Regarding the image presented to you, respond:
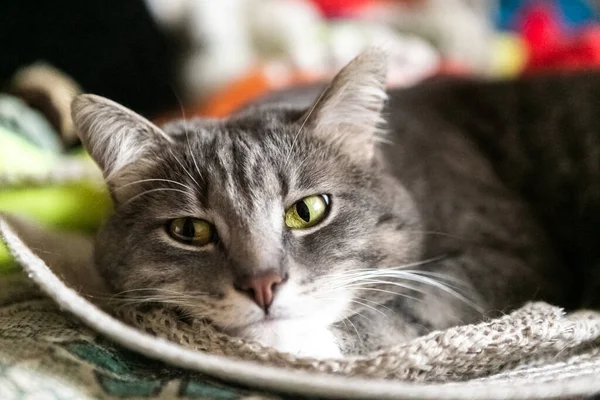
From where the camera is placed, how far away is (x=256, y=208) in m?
0.96

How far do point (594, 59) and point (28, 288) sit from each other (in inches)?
68.5

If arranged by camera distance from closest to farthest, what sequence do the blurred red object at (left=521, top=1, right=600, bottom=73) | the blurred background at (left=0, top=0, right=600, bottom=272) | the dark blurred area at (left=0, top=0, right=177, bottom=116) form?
1. the blurred background at (left=0, top=0, right=600, bottom=272)
2. the dark blurred area at (left=0, top=0, right=177, bottom=116)
3. the blurred red object at (left=521, top=1, right=600, bottom=73)

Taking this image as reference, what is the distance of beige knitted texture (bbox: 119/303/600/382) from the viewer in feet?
2.68

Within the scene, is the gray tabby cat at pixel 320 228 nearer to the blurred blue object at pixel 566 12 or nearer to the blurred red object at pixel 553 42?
the blurred red object at pixel 553 42

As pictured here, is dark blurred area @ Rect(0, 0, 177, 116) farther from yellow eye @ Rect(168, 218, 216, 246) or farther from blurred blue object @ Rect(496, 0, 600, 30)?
blurred blue object @ Rect(496, 0, 600, 30)

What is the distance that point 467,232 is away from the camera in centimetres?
130

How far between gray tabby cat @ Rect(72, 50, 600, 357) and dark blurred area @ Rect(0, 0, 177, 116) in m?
0.76

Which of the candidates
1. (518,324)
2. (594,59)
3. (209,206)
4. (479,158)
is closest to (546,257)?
(479,158)

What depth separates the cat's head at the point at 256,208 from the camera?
91 cm

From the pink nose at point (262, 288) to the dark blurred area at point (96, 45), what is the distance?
1.14m

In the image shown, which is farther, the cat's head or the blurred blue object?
the blurred blue object

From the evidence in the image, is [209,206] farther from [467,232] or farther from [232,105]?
[232,105]

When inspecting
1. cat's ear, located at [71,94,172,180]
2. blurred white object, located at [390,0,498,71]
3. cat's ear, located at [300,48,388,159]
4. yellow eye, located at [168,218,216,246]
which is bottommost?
yellow eye, located at [168,218,216,246]


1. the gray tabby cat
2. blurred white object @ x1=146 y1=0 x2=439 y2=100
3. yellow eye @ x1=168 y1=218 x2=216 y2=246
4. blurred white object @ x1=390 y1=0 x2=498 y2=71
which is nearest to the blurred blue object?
blurred white object @ x1=390 y1=0 x2=498 y2=71
